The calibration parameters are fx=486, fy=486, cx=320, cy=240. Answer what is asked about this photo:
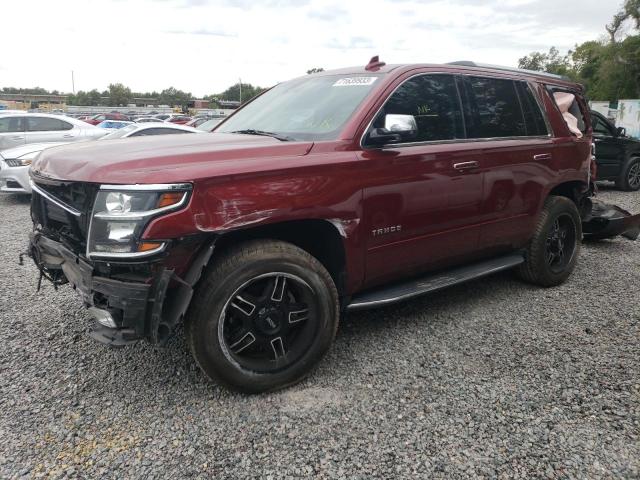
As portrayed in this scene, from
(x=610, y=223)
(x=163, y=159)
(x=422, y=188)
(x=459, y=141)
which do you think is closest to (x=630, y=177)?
(x=610, y=223)

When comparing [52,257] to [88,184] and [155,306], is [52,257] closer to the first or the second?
[88,184]

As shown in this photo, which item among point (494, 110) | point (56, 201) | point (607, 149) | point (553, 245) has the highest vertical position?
point (494, 110)

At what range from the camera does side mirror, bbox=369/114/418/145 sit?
2904 mm

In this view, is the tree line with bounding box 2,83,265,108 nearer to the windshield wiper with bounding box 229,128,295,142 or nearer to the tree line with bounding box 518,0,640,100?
the tree line with bounding box 518,0,640,100

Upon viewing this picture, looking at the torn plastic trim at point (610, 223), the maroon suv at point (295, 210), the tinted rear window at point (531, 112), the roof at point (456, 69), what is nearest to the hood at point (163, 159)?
the maroon suv at point (295, 210)

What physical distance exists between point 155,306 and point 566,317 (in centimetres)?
319

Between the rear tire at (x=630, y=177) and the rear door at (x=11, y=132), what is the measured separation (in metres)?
13.2

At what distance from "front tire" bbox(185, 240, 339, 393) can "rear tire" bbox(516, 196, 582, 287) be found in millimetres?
2334

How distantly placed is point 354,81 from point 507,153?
1379 millimetres

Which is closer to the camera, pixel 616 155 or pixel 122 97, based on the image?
pixel 616 155

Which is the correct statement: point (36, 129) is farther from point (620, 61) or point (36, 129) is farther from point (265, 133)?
point (620, 61)

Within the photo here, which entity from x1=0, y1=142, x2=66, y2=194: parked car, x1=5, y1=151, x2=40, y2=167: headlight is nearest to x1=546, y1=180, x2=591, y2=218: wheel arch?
x1=0, y1=142, x2=66, y2=194: parked car

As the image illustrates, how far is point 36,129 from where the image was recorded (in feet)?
37.1

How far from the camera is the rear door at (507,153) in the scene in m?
3.74
